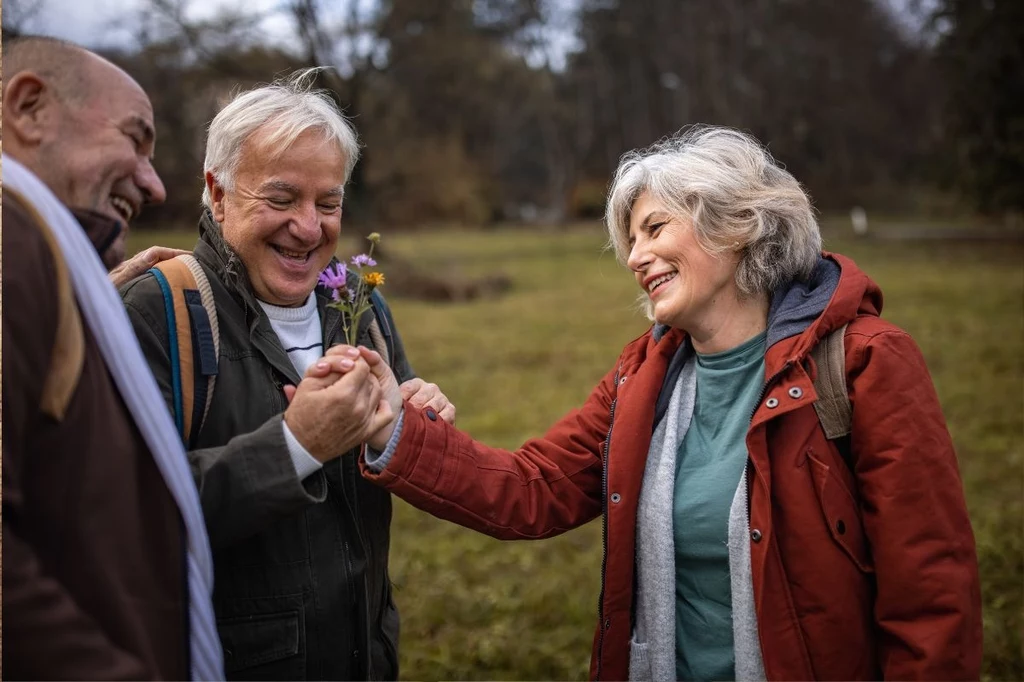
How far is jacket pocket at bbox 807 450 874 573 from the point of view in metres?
1.83

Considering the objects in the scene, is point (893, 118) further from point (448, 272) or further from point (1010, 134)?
point (448, 272)

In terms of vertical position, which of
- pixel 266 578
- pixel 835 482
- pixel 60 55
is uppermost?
pixel 60 55

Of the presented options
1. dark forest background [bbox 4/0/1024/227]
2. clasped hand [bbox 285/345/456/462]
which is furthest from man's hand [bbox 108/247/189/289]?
dark forest background [bbox 4/0/1024/227]

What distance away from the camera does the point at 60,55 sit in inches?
64.4

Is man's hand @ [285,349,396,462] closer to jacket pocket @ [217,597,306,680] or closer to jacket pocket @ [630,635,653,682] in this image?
jacket pocket @ [217,597,306,680]

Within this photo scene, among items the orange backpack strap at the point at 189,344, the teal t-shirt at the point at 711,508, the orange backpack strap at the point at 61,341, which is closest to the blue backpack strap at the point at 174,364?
the orange backpack strap at the point at 189,344

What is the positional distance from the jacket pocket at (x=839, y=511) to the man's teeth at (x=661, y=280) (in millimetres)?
640

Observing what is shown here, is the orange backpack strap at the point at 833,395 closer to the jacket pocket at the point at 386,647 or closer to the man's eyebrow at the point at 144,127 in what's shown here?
the jacket pocket at the point at 386,647

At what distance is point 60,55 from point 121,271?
1.77 ft

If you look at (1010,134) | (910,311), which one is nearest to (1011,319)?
(910,311)

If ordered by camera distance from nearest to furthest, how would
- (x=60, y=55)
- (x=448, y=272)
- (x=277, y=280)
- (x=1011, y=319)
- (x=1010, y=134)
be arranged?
1. (x=60, y=55)
2. (x=277, y=280)
3. (x=1011, y=319)
4. (x=1010, y=134)
5. (x=448, y=272)

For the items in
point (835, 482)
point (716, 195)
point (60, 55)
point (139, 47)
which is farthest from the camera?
point (139, 47)

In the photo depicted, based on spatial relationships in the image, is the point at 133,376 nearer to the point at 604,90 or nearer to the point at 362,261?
the point at 362,261

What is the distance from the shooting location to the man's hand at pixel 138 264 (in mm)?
1940
